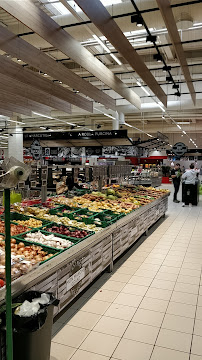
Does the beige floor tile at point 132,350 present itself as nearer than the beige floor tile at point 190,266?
Yes

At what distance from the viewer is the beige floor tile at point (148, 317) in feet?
12.1

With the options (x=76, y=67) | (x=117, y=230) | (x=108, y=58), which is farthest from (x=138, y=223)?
(x=76, y=67)

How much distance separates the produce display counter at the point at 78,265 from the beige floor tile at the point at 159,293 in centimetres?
84

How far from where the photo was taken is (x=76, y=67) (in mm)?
11297

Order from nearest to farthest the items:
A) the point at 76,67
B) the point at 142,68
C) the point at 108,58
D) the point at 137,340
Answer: the point at 137,340 → the point at 142,68 → the point at 108,58 → the point at 76,67

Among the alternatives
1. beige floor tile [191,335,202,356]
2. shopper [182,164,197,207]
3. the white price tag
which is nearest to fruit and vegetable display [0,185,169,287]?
the white price tag

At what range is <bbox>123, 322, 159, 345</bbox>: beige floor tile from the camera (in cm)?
332

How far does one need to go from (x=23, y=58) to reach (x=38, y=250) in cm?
309

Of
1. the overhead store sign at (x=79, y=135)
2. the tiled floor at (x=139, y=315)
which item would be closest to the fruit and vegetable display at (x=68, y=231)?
the tiled floor at (x=139, y=315)

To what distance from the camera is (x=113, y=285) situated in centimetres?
475

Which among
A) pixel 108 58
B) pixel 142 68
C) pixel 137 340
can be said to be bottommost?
pixel 137 340

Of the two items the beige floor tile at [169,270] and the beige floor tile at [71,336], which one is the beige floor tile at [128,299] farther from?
the beige floor tile at [169,270]

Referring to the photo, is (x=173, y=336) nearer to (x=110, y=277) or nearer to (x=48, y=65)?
(x=110, y=277)

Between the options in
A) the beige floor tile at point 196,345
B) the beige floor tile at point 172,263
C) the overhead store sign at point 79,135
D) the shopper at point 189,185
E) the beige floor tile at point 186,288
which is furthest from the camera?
the shopper at point 189,185
